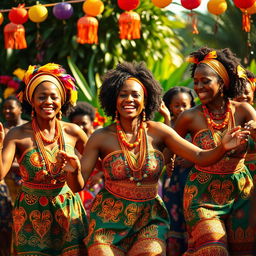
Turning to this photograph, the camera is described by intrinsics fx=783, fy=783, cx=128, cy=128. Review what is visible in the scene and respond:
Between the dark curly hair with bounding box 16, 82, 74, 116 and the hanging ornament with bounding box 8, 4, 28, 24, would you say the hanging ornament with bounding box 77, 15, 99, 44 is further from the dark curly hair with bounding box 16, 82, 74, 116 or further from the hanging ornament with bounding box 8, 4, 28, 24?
the dark curly hair with bounding box 16, 82, 74, 116

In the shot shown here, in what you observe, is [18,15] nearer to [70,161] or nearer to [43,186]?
[43,186]

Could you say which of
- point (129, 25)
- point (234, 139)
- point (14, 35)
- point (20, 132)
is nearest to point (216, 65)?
point (234, 139)

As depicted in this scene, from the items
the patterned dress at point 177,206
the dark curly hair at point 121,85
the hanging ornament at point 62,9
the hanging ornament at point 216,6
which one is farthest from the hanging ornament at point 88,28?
the dark curly hair at point 121,85

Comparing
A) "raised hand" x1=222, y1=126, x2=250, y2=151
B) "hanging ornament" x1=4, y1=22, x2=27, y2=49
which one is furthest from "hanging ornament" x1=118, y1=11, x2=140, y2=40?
"raised hand" x1=222, y1=126, x2=250, y2=151

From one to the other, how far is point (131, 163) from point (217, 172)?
88 cm

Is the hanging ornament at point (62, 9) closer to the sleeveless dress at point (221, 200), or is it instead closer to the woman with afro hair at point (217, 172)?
the woman with afro hair at point (217, 172)

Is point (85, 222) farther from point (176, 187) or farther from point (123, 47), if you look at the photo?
point (123, 47)

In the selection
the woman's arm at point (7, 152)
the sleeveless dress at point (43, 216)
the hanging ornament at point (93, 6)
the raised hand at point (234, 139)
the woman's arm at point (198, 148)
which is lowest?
the sleeveless dress at point (43, 216)

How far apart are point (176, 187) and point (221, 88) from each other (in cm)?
186

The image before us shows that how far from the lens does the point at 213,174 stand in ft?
22.8

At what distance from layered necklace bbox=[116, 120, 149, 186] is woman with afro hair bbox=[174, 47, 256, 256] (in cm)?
52

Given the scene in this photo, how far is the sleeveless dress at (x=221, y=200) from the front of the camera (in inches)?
265

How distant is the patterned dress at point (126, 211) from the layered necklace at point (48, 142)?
0.47m

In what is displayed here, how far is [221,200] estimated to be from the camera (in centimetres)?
688
